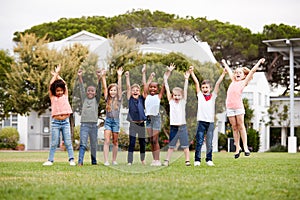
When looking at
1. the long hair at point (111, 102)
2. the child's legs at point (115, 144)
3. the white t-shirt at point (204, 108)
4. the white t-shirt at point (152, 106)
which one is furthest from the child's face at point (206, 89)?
the child's legs at point (115, 144)

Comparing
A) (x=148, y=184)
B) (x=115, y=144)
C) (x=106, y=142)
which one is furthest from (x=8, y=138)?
(x=148, y=184)

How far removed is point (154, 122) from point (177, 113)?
542 millimetres

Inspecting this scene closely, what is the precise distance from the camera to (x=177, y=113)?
35.3ft

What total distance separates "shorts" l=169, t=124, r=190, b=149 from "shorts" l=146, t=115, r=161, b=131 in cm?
47

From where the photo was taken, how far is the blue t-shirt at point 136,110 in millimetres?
10469

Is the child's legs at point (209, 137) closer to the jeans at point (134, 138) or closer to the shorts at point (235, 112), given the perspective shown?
the shorts at point (235, 112)

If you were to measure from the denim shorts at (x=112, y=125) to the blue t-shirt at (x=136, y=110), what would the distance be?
65cm

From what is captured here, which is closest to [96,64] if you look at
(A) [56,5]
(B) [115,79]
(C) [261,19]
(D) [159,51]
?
(B) [115,79]

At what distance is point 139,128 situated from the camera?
35.3 feet

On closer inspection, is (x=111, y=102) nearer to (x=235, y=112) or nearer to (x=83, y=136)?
(x=83, y=136)

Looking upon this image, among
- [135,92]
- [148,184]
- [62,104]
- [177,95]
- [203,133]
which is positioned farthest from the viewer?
[62,104]

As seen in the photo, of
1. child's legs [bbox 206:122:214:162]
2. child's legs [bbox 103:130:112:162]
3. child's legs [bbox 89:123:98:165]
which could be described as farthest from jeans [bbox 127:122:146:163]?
child's legs [bbox 206:122:214:162]

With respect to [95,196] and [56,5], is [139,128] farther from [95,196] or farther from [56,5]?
[56,5]

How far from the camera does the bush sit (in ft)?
116
